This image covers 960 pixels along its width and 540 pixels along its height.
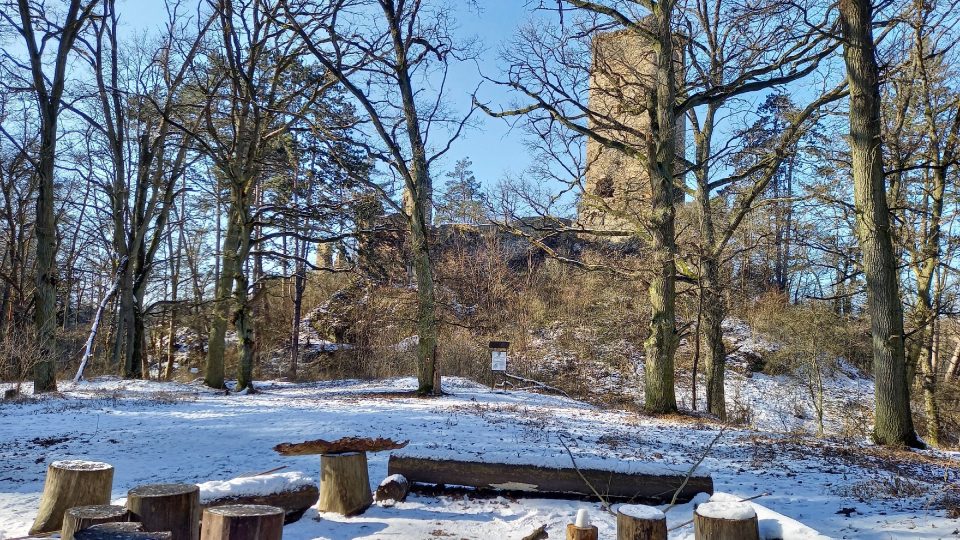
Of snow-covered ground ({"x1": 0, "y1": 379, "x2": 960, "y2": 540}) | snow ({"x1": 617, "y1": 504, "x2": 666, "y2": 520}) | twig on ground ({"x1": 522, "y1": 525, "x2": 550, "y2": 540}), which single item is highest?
snow ({"x1": 617, "y1": 504, "x2": 666, "y2": 520})

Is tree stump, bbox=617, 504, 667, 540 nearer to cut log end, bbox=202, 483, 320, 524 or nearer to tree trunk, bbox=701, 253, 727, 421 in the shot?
cut log end, bbox=202, 483, 320, 524

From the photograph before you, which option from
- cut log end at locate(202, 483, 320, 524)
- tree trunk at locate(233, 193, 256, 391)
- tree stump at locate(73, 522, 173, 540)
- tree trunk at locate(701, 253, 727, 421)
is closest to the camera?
tree stump at locate(73, 522, 173, 540)

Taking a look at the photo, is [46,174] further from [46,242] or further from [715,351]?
[715,351]

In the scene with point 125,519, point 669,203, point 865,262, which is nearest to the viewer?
point 125,519

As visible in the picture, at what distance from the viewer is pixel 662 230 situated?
12578mm

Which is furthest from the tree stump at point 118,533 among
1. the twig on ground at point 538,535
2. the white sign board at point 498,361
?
the white sign board at point 498,361

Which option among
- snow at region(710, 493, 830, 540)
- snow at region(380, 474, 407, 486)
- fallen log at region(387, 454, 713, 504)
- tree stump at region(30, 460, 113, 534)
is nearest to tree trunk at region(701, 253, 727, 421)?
fallen log at region(387, 454, 713, 504)

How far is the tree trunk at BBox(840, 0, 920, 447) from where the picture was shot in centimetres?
935

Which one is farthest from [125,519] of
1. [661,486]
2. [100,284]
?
[100,284]

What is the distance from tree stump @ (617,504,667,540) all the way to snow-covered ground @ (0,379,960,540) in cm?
79

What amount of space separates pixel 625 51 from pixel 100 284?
99.8 ft

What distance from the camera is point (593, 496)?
232 inches

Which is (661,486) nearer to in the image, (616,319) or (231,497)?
(231,497)

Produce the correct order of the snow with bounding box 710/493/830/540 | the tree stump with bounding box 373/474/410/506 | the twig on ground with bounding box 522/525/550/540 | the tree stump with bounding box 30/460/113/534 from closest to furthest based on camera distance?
the snow with bounding box 710/493/830/540, the tree stump with bounding box 30/460/113/534, the twig on ground with bounding box 522/525/550/540, the tree stump with bounding box 373/474/410/506
